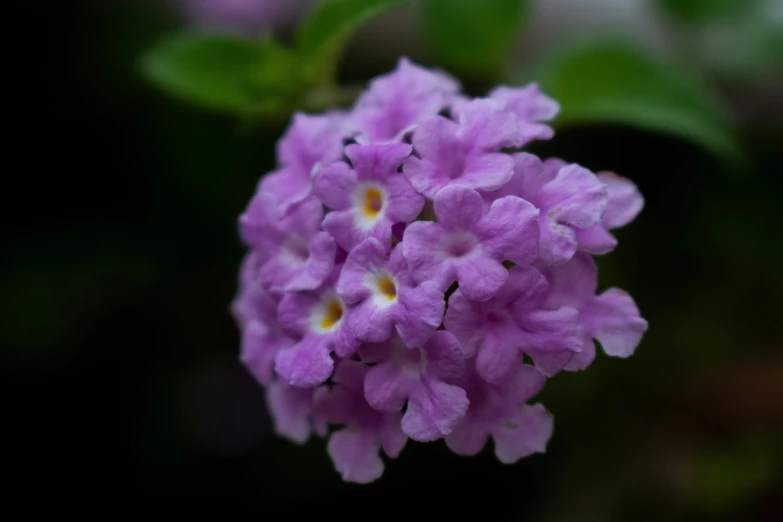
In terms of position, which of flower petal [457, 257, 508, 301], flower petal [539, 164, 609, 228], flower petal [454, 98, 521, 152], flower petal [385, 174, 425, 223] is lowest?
flower petal [457, 257, 508, 301]

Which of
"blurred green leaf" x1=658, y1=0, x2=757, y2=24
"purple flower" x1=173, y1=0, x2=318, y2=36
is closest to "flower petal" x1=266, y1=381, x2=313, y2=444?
"blurred green leaf" x1=658, y1=0, x2=757, y2=24

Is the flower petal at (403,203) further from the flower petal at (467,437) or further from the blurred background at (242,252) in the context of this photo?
the blurred background at (242,252)

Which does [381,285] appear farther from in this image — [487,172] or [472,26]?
[472,26]

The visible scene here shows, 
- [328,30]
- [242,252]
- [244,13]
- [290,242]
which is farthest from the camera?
[244,13]

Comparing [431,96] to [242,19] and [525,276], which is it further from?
[242,19]

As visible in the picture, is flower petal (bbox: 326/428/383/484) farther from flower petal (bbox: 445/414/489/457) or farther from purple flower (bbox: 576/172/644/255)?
purple flower (bbox: 576/172/644/255)

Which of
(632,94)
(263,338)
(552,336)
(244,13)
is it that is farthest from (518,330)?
(244,13)

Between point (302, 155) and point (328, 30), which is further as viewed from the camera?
point (328, 30)

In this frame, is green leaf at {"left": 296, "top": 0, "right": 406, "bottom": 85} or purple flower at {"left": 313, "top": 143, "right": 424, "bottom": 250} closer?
purple flower at {"left": 313, "top": 143, "right": 424, "bottom": 250}
